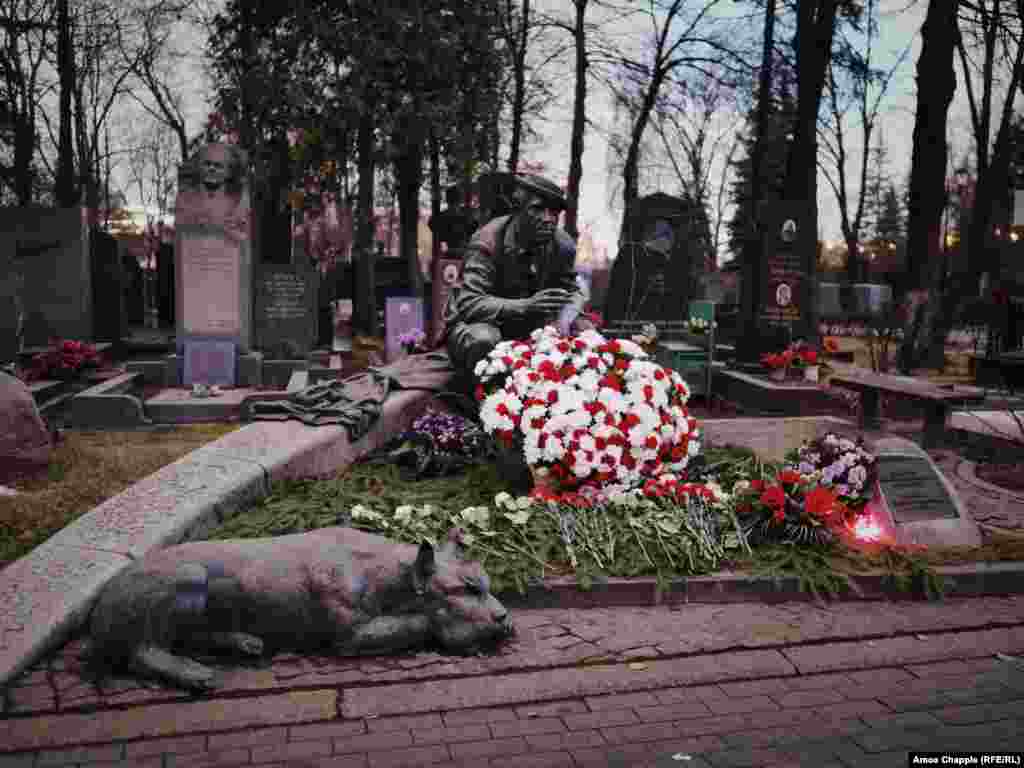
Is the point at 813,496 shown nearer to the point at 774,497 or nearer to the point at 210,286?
the point at 774,497

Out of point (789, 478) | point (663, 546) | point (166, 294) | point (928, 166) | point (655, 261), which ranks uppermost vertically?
point (928, 166)

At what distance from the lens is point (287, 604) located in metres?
3.87

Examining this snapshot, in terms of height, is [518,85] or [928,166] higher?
[518,85]

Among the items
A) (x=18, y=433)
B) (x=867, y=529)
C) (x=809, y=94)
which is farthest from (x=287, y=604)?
(x=809, y=94)

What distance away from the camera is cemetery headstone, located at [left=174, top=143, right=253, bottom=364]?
12828 mm

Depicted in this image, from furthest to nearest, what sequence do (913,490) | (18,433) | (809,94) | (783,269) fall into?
(809,94) → (783,269) → (18,433) → (913,490)

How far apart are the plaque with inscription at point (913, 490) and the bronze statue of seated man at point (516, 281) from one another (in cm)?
281

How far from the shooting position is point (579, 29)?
24.5 metres

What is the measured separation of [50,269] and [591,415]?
13.0 meters

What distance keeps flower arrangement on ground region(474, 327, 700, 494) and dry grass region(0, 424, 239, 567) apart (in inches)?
115

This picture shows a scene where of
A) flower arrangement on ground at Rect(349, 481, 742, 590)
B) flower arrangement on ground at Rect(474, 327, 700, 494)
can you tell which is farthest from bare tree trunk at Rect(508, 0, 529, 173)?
flower arrangement on ground at Rect(349, 481, 742, 590)

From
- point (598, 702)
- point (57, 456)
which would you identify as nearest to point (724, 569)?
point (598, 702)

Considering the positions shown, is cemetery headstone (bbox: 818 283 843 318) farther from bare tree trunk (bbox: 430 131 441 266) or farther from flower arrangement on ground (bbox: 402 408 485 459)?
flower arrangement on ground (bbox: 402 408 485 459)

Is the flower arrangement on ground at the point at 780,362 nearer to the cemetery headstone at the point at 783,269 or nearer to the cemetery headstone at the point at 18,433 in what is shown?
the cemetery headstone at the point at 783,269
